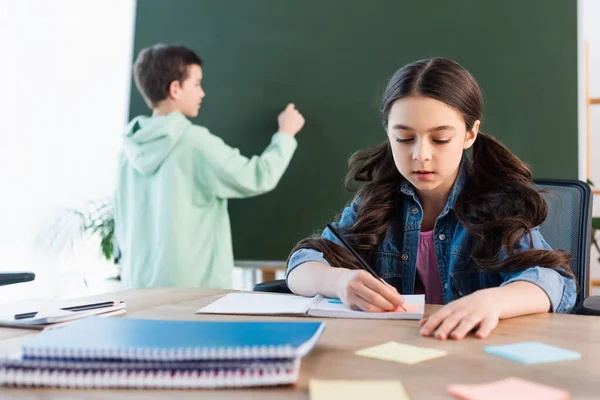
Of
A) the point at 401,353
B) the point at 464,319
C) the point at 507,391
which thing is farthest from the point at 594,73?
the point at 507,391

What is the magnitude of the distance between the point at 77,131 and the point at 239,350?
300 cm

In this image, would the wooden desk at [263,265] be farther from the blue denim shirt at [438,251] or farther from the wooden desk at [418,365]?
the wooden desk at [418,365]

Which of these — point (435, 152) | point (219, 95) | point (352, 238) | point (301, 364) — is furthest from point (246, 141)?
point (301, 364)

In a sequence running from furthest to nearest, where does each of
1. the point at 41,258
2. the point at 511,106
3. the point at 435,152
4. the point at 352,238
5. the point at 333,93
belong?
1. the point at 41,258
2. the point at 333,93
3. the point at 511,106
4. the point at 352,238
5. the point at 435,152

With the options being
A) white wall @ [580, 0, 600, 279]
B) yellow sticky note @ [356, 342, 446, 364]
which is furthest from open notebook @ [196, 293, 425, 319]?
white wall @ [580, 0, 600, 279]

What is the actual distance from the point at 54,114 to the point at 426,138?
2501 millimetres

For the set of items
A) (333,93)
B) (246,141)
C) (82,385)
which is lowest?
(82,385)

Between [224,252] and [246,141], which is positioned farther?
[246,141]

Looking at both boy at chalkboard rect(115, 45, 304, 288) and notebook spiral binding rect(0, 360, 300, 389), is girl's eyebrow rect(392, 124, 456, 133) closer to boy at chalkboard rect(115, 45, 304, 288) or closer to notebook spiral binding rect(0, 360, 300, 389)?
notebook spiral binding rect(0, 360, 300, 389)

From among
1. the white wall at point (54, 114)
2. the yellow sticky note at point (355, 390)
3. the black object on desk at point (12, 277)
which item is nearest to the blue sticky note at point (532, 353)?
the yellow sticky note at point (355, 390)

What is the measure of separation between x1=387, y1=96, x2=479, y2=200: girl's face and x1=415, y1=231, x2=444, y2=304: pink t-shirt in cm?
22

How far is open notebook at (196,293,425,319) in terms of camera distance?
3.60 ft

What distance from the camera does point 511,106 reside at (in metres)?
2.54

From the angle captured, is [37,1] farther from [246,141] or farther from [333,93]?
[333,93]
